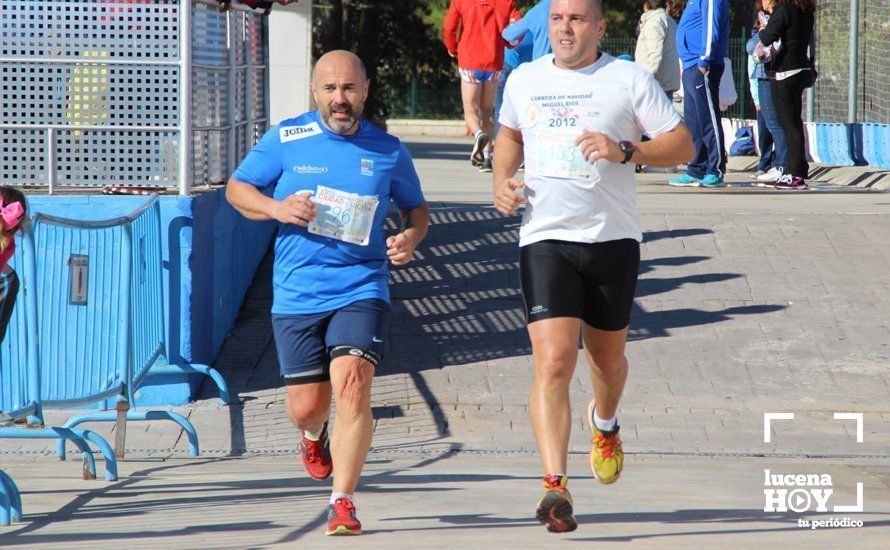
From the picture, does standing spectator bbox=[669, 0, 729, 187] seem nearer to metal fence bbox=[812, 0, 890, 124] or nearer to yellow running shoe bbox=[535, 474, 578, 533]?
metal fence bbox=[812, 0, 890, 124]

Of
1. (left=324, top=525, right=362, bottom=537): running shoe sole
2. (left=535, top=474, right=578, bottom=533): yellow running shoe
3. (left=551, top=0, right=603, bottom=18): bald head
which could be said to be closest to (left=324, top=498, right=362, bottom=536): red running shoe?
(left=324, top=525, right=362, bottom=537): running shoe sole

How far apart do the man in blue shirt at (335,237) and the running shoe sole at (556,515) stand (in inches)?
29.5

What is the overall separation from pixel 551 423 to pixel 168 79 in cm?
417

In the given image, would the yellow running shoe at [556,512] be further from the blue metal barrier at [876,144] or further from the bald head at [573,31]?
the blue metal barrier at [876,144]

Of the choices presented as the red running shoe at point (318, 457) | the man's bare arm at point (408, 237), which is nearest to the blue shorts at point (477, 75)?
the man's bare arm at point (408, 237)

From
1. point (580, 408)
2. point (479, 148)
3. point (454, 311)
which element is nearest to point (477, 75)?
point (479, 148)

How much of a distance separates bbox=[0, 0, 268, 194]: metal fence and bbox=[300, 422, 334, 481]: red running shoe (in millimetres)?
2906

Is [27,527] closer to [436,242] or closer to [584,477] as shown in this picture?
[584,477]

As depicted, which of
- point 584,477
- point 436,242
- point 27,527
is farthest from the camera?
point 436,242

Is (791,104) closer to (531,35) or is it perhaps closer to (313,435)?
(531,35)

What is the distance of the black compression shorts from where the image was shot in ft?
18.3

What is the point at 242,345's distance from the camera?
371 inches

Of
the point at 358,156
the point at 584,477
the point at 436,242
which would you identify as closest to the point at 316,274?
the point at 358,156

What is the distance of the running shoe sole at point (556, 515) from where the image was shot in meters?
5.13
